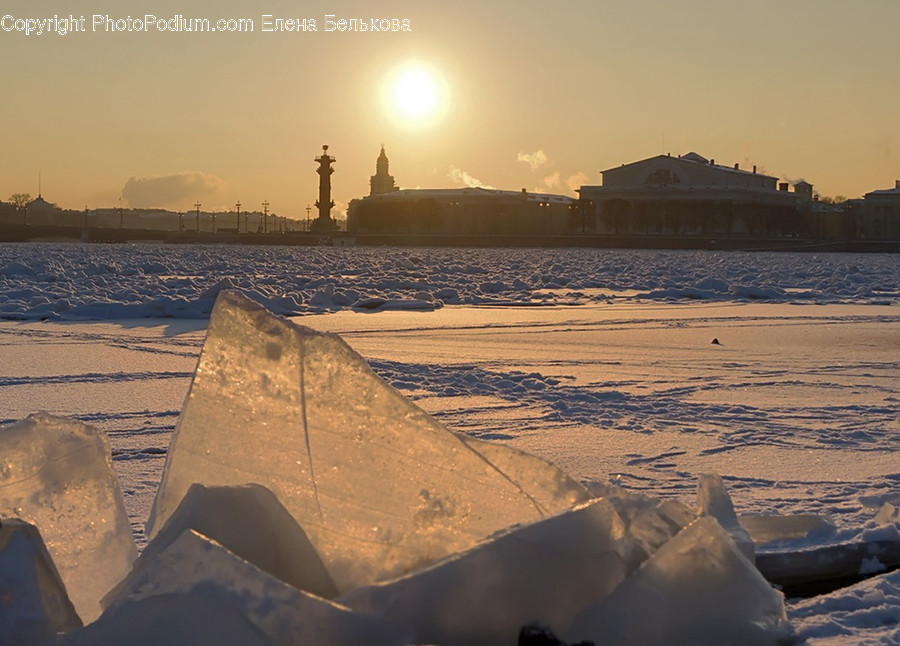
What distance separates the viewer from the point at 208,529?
1.92m

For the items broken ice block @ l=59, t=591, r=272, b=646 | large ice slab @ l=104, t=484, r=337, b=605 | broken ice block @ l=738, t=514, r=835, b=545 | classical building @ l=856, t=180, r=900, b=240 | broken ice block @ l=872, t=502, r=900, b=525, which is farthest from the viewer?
classical building @ l=856, t=180, r=900, b=240

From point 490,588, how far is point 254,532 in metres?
0.42

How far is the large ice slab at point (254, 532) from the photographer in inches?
75.6

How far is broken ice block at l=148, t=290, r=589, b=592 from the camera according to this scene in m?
1.98

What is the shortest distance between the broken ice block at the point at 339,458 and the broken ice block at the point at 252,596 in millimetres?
170

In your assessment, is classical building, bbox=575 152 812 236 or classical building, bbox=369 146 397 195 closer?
classical building, bbox=575 152 812 236

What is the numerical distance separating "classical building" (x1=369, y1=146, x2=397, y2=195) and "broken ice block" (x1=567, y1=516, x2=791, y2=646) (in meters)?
98.9

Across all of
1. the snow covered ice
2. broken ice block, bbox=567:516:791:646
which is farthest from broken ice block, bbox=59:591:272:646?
broken ice block, bbox=567:516:791:646

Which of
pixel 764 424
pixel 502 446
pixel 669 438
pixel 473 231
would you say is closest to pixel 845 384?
pixel 764 424

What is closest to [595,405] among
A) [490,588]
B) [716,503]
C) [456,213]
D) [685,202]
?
[716,503]

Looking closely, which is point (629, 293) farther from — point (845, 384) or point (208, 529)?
point (208, 529)

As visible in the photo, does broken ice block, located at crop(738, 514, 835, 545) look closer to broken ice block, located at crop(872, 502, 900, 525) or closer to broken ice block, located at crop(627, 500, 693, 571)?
broken ice block, located at crop(872, 502, 900, 525)

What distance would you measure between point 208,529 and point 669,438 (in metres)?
2.41

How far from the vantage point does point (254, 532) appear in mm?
1942
